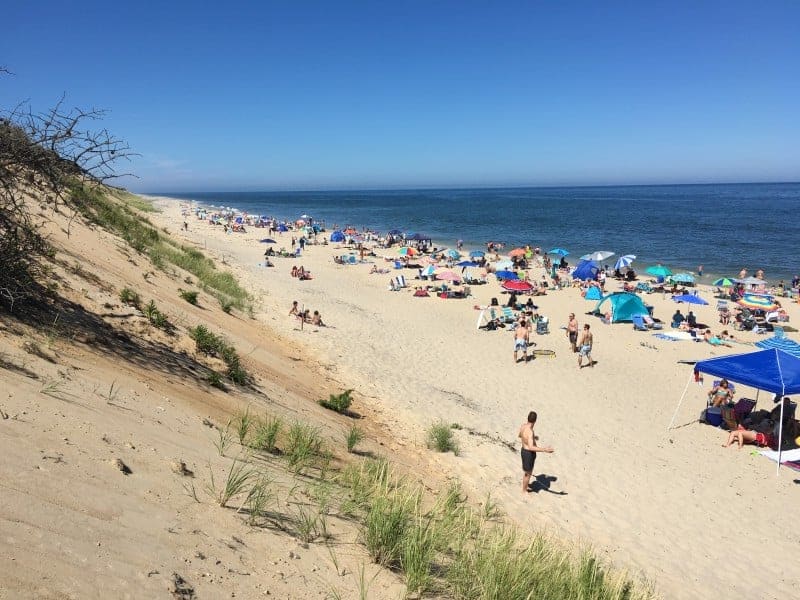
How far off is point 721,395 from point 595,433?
3398 millimetres

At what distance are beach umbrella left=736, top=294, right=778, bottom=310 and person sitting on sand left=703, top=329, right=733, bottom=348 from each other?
4275mm

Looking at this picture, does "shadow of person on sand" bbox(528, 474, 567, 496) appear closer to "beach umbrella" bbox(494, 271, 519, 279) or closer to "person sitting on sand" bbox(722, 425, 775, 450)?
"person sitting on sand" bbox(722, 425, 775, 450)

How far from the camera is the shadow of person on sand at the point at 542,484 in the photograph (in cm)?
750

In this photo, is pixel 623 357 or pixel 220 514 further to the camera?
pixel 623 357

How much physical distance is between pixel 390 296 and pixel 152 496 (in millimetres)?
20885

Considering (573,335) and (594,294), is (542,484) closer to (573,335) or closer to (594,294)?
(573,335)

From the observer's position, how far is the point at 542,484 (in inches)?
304

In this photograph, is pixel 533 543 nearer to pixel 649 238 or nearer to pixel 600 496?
pixel 600 496

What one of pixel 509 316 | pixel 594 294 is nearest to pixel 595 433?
pixel 509 316

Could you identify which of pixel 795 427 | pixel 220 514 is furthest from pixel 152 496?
pixel 795 427

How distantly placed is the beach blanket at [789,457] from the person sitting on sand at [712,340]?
27.6ft

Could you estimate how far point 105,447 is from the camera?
12.1 feet

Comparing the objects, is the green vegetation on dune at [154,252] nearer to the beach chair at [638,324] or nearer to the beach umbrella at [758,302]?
the beach chair at [638,324]

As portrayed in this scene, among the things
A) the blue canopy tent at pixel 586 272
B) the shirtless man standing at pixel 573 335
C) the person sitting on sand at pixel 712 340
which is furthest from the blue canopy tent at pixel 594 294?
the shirtless man standing at pixel 573 335
